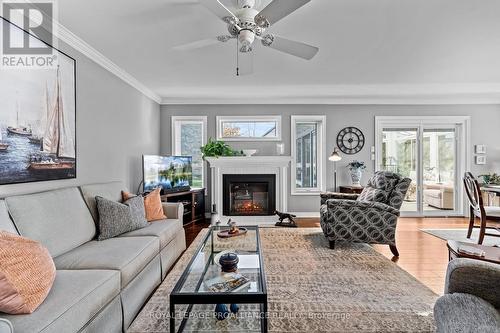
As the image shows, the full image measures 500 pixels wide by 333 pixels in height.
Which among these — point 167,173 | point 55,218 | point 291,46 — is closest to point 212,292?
point 55,218

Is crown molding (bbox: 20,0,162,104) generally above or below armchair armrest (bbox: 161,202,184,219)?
above

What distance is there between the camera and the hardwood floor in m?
2.65

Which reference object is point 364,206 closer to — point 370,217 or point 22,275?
point 370,217

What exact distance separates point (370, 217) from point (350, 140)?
256cm

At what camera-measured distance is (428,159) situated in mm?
5426

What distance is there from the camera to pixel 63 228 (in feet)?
6.85

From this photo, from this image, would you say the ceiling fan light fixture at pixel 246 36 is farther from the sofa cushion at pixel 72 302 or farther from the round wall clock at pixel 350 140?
the round wall clock at pixel 350 140

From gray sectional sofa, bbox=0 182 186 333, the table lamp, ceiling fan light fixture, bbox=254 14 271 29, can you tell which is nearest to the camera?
gray sectional sofa, bbox=0 182 186 333

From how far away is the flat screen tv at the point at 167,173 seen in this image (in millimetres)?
3954

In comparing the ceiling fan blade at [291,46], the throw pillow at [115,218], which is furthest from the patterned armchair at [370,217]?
the throw pillow at [115,218]

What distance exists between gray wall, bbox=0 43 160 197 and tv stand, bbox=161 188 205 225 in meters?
0.74

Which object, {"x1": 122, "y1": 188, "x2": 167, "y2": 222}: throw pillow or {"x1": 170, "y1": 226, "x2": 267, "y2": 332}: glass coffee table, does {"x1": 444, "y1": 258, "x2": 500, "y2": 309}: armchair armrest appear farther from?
{"x1": 122, "y1": 188, "x2": 167, "y2": 222}: throw pillow

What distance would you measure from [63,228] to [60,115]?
119 centimetres

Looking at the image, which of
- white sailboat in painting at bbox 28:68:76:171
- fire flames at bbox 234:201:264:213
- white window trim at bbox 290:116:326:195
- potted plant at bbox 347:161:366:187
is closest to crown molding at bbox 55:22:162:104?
white sailboat in painting at bbox 28:68:76:171
